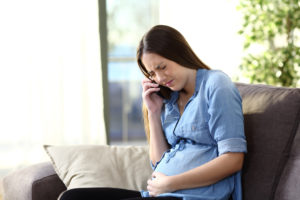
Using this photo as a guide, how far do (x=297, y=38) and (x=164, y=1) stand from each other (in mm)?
985

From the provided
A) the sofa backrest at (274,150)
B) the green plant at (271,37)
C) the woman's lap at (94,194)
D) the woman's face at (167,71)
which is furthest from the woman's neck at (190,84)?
the green plant at (271,37)

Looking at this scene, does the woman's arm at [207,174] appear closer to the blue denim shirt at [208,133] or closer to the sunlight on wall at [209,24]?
the blue denim shirt at [208,133]

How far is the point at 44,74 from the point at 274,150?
6.98 ft

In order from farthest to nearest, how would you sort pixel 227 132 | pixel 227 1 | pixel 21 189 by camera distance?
pixel 227 1, pixel 21 189, pixel 227 132

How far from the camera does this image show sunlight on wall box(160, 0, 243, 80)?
136 inches

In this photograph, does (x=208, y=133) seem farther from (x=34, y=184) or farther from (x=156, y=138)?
(x=34, y=184)

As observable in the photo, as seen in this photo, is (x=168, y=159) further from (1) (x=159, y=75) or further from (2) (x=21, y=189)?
(2) (x=21, y=189)

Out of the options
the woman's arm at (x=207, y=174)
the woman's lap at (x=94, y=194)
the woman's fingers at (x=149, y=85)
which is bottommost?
the woman's lap at (x=94, y=194)

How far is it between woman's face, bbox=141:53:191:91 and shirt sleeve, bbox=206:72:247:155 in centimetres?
17

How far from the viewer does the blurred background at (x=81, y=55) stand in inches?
126

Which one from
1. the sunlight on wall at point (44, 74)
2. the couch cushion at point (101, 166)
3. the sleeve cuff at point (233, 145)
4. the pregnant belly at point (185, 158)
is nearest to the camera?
the sleeve cuff at point (233, 145)

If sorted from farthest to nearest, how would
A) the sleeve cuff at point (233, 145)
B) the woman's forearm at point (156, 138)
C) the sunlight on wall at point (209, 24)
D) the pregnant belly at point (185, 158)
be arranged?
the sunlight on wall at point (209, 24) → the woman's forearm at point (156, 138) → the pregnant belly at point (185, 158) → the sleeve cuff at point (233, 145)

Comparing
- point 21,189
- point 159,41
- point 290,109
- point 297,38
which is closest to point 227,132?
point 290,109

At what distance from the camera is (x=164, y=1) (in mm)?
3443
